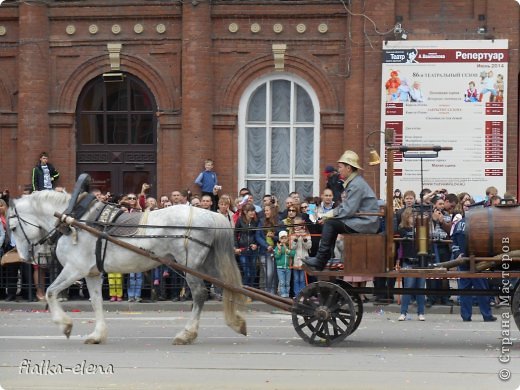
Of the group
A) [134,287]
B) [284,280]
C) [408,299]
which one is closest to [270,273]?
[284,280]

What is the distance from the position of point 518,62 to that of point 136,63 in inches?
365

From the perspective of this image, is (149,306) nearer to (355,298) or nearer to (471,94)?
(355,298)

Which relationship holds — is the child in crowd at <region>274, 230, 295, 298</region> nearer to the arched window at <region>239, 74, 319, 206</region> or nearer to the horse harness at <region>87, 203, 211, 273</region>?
the horse harness at <region>87, 203, 211, 273</region>

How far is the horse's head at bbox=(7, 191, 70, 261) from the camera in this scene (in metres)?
15.5

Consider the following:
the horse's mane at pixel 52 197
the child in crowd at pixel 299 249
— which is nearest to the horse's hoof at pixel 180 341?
the horse's mane at pixel 52 197

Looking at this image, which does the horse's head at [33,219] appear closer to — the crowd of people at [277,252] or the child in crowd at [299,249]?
the crowd of people at [277,252]

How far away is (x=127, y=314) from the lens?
20.0 m

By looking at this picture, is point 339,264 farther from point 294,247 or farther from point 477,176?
point 477,176

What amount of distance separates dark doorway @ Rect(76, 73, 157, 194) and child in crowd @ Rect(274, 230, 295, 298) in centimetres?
840

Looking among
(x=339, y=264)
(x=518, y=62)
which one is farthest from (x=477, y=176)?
(x=339, y=264)

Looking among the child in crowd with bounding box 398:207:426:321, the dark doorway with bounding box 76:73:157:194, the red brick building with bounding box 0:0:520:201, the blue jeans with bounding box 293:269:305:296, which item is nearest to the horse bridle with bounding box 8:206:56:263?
the child in crowd with bounding box 398:207:426:321

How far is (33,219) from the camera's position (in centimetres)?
1557

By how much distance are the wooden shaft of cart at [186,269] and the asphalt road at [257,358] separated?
587 millimetres

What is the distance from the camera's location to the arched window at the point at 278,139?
28.3 meters
